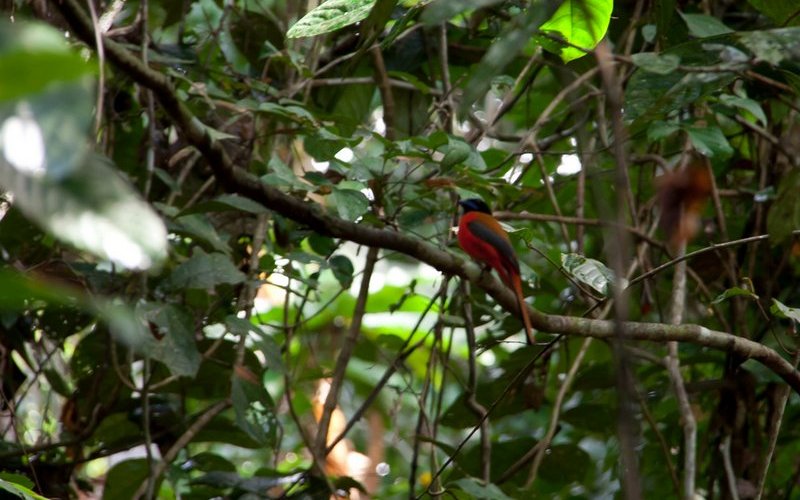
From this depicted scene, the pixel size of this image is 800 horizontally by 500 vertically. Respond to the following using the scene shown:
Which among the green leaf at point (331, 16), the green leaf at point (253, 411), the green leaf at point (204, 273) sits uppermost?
the green leaf at point (331, 16)

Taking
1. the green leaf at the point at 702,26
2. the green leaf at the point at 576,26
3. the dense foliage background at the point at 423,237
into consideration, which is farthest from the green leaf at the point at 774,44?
the green leaf at the point at 702,26

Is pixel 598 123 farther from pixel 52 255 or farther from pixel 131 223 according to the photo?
pixel 131 223

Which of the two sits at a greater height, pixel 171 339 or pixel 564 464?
pixel 171 339

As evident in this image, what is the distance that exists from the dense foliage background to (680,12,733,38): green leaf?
0.5 inches

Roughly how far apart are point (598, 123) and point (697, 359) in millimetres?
970

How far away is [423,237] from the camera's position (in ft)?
9.52

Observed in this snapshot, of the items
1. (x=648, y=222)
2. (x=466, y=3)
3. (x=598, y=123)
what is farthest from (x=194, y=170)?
(x=466, y=3)

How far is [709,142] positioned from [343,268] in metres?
1.28

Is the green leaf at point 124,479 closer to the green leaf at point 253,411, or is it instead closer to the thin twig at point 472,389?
the green leaf at point 253,411

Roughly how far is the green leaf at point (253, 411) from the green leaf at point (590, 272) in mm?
1140

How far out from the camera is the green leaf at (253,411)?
2936 millimetres

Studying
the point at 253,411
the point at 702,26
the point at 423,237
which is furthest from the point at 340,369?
the point at 702,26

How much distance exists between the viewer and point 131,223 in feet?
2.08

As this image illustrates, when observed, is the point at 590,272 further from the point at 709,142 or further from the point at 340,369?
the point at 340,369
